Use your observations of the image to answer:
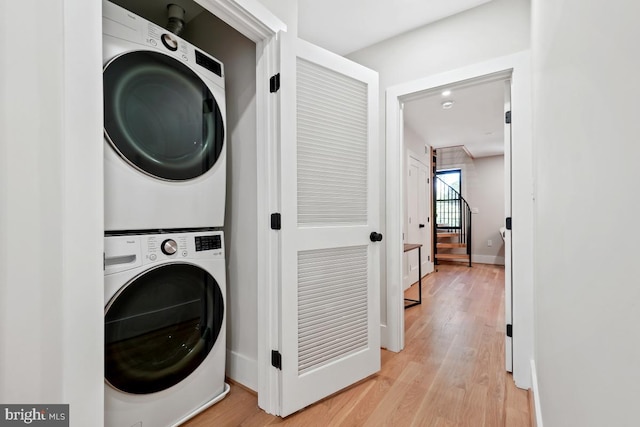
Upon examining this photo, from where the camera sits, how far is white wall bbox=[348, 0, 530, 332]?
1.84 meters

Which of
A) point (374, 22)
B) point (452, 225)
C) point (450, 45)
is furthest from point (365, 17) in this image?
point (452, 225)

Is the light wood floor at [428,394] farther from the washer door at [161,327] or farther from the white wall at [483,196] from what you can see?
the white wall at [483,196]

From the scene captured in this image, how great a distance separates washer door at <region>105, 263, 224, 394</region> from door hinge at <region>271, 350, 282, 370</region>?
36 cm

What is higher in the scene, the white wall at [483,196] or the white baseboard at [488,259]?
the white wall at [483,196]

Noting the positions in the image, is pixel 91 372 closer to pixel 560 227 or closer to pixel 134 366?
pixel 134 366

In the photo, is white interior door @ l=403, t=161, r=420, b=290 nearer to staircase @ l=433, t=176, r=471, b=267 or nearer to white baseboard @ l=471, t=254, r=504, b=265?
staircase @ l=433, t=176, r=471, b=267

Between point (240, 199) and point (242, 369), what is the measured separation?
1116mm

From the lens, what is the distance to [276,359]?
5.03ft

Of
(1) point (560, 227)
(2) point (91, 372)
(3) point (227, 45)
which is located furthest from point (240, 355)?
(3) point (227, 45)

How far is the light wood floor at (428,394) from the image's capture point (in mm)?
1503

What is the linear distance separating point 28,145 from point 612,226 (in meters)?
1.33

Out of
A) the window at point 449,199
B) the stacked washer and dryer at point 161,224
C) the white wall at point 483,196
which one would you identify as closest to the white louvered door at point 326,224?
the stacked washer and dryer at point 161,224

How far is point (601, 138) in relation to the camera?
41 cm

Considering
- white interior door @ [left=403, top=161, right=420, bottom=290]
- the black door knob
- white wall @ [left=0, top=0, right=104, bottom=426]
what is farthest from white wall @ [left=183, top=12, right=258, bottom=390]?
white interior door @ [left=403, top=161, right=420, bottom=290]
